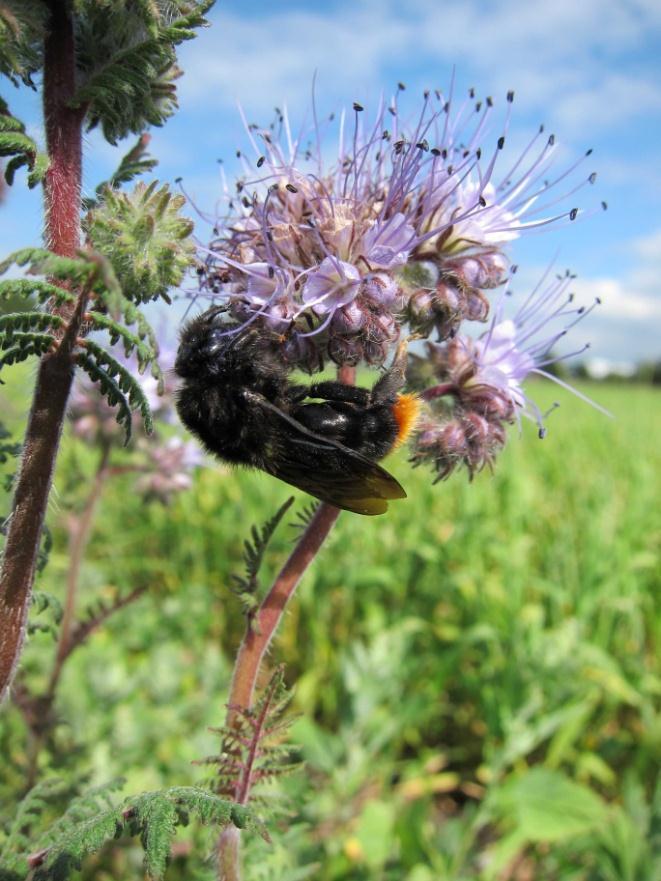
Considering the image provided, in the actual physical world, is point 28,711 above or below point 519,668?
below

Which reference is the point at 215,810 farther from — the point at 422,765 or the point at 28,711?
the point at 422,765

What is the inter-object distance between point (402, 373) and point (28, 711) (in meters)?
1.76

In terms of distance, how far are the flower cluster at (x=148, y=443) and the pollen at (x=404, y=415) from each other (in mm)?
2012

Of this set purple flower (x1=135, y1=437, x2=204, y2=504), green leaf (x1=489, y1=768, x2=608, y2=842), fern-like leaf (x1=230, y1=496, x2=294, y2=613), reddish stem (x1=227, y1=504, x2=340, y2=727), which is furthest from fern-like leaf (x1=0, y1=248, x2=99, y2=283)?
green leaf (x1=489, y1=768, x2=608, y2=842)

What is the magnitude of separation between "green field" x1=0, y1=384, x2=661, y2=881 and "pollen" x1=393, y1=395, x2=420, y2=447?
1095mm

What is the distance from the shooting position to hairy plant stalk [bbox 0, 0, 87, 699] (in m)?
1.45

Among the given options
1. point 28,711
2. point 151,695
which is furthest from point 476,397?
point 151,695

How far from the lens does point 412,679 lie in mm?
4555

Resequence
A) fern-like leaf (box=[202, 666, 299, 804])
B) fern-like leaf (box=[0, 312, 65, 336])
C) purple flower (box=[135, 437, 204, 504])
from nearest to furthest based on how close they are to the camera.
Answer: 1. fern-like leaf (box=[0, 312, 65, 336])
2. fern-like leaf (box=[202, 666, 299, 804])
3. purple flower (box=[135, 437, 204, 504])

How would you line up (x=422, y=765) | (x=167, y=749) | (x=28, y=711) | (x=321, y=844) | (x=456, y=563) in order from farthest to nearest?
(x=456, y=563) < (x=422, y=765) < (x=167, y=749) < (x=321, y=844) < (x=28, y=711)

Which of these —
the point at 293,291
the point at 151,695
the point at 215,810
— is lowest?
the point at 151,695

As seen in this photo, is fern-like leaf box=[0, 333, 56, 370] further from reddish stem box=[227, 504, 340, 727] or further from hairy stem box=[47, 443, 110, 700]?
hairy stem box=[47, 443, 110, 700]

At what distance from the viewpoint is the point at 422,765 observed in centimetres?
411

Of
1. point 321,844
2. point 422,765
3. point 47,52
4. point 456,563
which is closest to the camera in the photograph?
point 47,52
